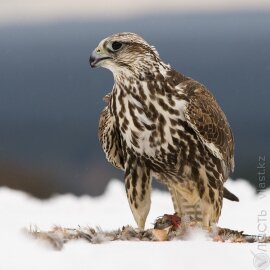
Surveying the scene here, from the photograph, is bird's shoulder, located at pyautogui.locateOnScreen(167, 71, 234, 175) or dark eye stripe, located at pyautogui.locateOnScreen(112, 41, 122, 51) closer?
dark eye stripe, located at pyautogui.locateOnScreen(112, 41, 122, 51)

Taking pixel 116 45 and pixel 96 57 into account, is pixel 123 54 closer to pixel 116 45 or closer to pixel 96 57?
pixel 116 45

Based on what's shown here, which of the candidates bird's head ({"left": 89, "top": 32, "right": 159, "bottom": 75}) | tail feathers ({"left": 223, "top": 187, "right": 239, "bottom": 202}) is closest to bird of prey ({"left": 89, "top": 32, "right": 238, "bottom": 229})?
bird's head ({"left": 89, "top": 32, "right": 159, "bottom": 75})

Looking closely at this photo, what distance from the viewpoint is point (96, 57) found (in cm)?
658

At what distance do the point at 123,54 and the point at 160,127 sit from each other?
0.64m

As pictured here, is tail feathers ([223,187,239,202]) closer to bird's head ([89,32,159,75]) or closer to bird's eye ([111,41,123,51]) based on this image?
bird's head ([89,32,159,75])

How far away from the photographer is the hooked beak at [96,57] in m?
6.57

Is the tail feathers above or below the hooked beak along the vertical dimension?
below

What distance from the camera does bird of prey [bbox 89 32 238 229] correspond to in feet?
22.1

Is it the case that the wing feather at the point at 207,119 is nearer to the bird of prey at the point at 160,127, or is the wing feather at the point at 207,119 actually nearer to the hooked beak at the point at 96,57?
the bird of prey at the point at 160,127

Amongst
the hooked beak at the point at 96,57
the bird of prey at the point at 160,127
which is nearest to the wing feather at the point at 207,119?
the bird of prey at the point at 160,127

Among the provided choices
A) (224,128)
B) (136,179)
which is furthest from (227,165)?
(136,179)

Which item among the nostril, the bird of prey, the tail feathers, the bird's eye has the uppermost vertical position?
the bird's eye

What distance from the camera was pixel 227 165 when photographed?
23.9ft

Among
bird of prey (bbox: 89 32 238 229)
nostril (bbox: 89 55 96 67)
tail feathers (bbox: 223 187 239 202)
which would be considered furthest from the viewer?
tail feathers (bbox: 223 187 239 202)
